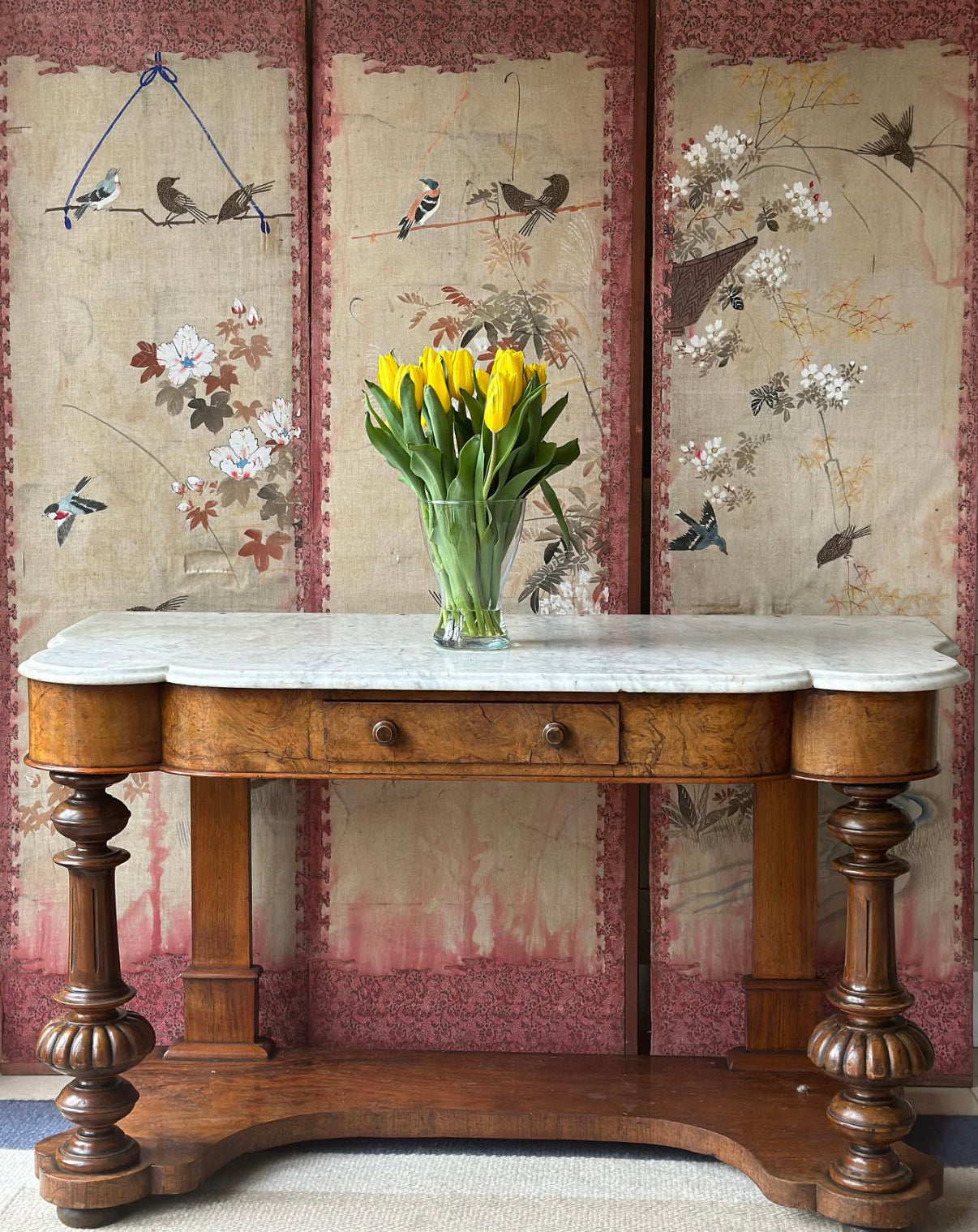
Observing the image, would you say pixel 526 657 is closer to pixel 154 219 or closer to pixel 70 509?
pixel 70 509

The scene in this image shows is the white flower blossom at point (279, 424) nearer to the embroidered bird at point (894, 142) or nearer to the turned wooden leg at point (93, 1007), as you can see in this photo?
the turned wooden leg at point (93, 1007)

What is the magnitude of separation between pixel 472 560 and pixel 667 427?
2.14 ft

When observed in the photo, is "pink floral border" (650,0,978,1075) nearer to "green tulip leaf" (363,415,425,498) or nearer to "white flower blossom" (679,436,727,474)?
"white flower blossom" (679,436,727,474)

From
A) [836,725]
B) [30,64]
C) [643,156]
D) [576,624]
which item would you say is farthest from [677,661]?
[30,64]

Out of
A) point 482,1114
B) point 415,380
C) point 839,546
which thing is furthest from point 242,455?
point 482,1114

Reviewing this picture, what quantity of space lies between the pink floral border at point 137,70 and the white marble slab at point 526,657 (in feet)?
1.16

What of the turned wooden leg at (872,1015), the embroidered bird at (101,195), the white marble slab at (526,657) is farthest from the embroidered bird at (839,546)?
the embroidered bird at (101,195)

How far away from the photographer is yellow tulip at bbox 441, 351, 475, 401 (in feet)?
7.36

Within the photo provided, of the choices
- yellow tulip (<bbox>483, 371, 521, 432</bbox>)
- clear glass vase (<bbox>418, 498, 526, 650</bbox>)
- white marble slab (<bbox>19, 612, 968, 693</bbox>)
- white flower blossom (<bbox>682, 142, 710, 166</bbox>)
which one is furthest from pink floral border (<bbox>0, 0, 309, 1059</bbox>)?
white flower blossom (<bbox>682, 142, 710, 166</bbox>)

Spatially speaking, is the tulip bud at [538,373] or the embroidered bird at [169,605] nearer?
the tulip bud at [538,373]

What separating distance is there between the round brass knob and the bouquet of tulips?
245 millimetres

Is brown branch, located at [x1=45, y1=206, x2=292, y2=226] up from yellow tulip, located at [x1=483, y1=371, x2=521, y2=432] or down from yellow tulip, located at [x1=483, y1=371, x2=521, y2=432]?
up

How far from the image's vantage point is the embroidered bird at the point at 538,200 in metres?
2.65

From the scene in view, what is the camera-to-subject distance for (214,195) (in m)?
2.68
